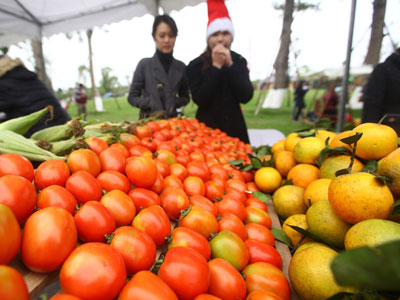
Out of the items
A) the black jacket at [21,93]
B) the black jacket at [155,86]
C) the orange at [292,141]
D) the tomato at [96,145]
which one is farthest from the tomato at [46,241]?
the black jacket at [155,86]

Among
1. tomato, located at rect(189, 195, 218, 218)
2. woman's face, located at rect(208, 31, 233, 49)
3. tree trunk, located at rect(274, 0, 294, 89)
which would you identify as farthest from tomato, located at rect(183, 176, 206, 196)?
tree trunk, located at rect(274, 0, 294, 89)

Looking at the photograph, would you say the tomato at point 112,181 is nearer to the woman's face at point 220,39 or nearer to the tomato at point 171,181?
the tomato at point 171,181

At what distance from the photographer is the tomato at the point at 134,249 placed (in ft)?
2.50

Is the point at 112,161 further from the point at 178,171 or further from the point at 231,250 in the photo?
the point at 231,250

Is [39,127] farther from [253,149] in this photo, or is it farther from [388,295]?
[388,295]

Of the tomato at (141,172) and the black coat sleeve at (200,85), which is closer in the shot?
the tomato at (141,172)

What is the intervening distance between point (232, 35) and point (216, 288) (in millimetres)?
2969

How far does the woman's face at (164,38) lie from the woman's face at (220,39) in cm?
64

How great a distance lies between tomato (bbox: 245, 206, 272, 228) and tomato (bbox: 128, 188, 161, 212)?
1.75 ft

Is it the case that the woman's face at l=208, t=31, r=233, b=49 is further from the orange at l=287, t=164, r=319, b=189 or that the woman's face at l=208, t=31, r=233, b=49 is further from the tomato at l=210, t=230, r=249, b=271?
the tomato at l=210, t=230, r=249, b=271

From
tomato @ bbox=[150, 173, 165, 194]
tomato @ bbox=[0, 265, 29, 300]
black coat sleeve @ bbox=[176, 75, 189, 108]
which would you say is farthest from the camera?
black coat sleeve @ bbox=[176, 75, 189, 108]

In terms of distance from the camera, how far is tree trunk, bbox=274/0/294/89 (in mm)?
10960

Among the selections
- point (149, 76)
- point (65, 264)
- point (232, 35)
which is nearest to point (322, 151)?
point (65, 264)

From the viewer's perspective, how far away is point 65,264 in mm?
654
